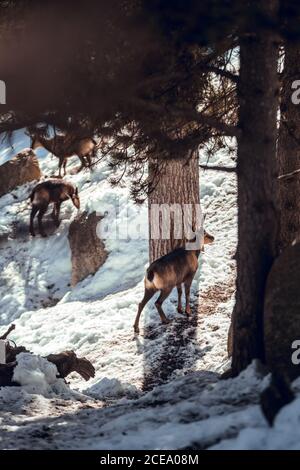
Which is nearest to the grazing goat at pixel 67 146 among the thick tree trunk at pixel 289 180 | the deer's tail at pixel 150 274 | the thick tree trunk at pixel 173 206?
the thick tree trunk at pixel 173 206

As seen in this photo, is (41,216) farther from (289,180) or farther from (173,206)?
(289,180)

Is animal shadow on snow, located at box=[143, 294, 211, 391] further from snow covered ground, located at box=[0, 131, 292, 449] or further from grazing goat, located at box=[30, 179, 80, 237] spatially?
grazing goat, located at box=[30, 179, 80, 237]

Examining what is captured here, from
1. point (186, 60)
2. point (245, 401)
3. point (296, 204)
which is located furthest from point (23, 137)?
point (245, 401)

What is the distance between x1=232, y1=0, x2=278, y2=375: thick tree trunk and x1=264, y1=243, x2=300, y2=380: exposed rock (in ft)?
0.62

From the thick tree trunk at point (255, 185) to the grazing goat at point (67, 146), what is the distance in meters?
1.59

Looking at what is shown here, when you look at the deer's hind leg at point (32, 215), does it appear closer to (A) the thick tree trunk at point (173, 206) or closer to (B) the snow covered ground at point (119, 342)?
(B) the snow covered ground at point (119, 342)

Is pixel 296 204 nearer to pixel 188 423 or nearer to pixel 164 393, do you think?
pixel 164 393

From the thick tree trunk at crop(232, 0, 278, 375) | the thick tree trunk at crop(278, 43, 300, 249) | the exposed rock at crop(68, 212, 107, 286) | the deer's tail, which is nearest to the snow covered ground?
the exposed rock at crop(68, 212, 107, 286)

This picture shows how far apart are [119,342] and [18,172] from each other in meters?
9.27

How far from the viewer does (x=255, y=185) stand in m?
7.30

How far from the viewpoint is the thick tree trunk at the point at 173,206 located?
1355cm

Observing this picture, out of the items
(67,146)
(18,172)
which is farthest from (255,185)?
(18,172)

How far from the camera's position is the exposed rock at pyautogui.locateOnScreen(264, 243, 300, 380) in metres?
6.93

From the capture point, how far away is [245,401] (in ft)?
20.8
